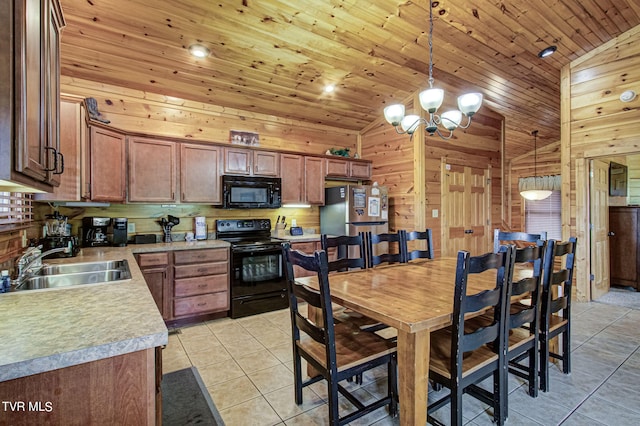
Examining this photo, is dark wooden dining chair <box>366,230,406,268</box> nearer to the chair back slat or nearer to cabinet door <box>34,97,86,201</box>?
the chair back slat

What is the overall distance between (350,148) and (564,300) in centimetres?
381

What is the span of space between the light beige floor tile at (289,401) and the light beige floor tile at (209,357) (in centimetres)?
73

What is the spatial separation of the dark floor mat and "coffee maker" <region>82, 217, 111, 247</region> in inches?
67.6

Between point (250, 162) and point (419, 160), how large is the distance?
2.39 metres

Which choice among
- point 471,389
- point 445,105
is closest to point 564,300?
point 471,389

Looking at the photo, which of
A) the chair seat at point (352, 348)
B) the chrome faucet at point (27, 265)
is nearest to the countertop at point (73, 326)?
the chrome faucet at point (27, 265)

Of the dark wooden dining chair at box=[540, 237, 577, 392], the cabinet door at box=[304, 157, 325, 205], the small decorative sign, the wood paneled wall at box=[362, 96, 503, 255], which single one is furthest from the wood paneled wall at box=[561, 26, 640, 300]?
the small decorative sign

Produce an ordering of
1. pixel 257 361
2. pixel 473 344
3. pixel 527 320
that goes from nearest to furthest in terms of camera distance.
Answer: pixel 473 344
pixel 527 320
pixel 257 361

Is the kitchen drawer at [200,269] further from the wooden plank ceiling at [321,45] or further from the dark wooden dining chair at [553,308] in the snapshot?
the dark wooden dining chair at [553,308]

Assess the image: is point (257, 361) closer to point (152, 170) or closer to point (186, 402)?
point (186, 402)

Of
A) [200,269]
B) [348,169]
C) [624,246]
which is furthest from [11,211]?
[624,246]

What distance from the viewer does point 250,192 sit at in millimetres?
4078

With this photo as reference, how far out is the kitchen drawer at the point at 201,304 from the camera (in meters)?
3.42

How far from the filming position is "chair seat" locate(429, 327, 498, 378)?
5.40ft
